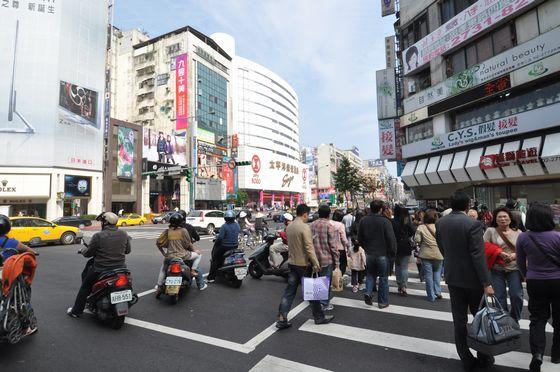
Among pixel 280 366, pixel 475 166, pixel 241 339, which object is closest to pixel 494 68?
pixel 475 166

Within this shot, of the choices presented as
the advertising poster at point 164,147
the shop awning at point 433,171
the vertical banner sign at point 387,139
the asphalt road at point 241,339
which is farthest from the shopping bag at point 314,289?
the advertising poster at point 164,147

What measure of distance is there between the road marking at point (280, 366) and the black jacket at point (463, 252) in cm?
176

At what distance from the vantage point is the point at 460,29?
829 inches

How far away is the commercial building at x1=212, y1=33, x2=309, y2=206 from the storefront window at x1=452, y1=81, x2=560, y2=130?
163ft

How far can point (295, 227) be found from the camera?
15.9 ft

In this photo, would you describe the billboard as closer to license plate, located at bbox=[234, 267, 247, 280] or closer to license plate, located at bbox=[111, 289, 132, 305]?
license plate, located at bbox=[234, 267, 247, 280]

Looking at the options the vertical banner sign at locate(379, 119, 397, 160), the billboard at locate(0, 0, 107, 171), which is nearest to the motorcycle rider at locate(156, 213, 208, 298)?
the vertical banner sign at locate(379, 119, 397, 160)

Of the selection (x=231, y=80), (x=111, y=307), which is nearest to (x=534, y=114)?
(x=111, y=307)

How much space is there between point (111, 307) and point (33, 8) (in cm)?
4100

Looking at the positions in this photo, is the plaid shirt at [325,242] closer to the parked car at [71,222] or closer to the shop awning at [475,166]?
the shop awning at [475,166]

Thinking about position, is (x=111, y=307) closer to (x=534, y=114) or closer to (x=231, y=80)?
(x=534, y=114)

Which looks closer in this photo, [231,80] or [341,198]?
[341,198]

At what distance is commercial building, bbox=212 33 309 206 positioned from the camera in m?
73.6

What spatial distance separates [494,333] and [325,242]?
2.75 meters
